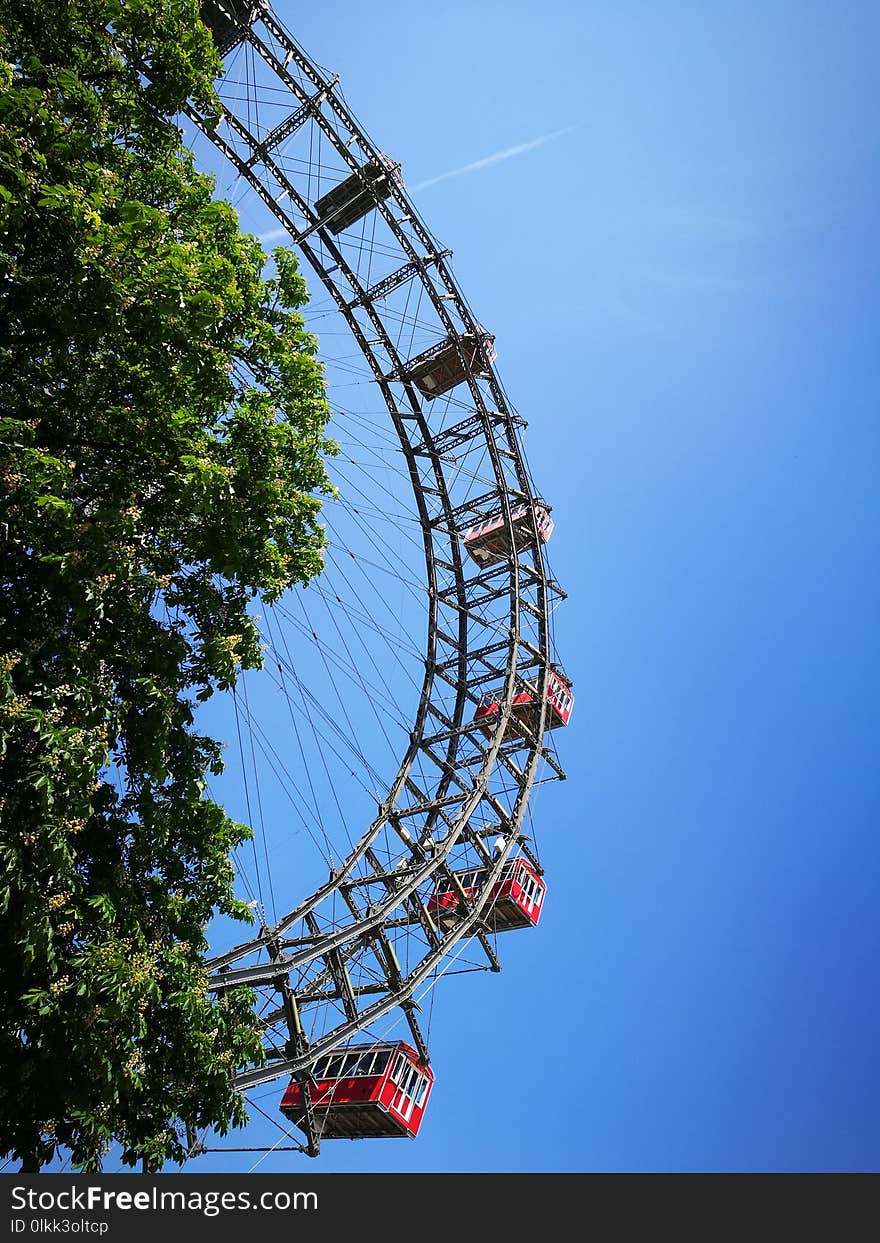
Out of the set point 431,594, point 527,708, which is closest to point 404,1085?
point 527,708

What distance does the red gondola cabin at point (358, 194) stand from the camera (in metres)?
22.1

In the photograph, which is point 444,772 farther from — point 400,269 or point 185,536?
point 185,536

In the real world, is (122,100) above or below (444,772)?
below

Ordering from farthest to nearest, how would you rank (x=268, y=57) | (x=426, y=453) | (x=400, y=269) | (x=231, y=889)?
(x=426, y=453)
(x=400, y=269)
(x=268, y=57)
(x=231, y=889)

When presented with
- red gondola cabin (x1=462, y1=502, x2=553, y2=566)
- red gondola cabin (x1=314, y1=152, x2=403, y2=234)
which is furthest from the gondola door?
red gondola cabin (x1=314, y1=152, x2=403, y2=234)

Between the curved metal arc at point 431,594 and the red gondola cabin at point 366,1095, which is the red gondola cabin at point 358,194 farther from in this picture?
the red gondola cabin at point 366,1095

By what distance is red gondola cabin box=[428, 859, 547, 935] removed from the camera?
21.9 metres

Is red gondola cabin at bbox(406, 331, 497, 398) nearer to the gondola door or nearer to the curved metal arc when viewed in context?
the curved metal arc

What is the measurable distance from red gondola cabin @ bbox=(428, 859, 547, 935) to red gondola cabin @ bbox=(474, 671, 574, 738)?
4228mm

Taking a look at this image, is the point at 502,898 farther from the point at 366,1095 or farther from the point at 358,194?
the point at 358,194

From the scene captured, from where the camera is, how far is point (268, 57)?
65.3 feet
